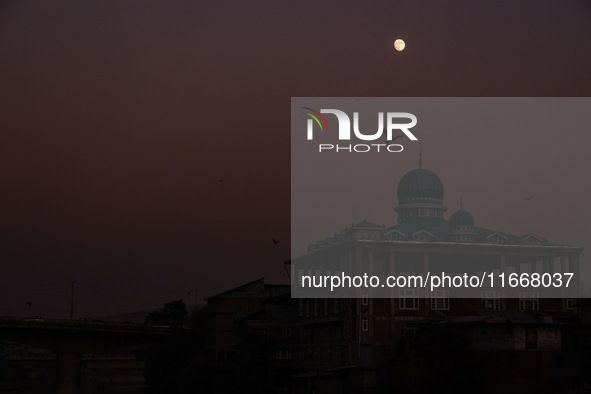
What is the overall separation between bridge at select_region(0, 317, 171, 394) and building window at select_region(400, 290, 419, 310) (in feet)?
107

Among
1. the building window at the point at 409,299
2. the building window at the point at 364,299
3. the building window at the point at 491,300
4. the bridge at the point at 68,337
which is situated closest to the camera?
the building window at the point at 364,299

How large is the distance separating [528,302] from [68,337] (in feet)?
148

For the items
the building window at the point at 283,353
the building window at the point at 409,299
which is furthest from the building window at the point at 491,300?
the building window at the point at 283,353

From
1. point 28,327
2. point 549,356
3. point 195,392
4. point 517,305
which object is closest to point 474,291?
point 517,305

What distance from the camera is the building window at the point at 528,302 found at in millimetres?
68188

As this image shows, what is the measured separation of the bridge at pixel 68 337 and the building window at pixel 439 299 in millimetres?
34126

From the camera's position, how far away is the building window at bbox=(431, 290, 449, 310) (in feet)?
217

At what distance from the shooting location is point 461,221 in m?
81.5

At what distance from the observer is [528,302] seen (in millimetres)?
68625

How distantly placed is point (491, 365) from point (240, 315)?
38.2 metres

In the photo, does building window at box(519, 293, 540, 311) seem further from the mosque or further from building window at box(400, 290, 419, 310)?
building window at box(400, 290, 419, 310)

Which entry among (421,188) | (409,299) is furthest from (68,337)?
(421,188)

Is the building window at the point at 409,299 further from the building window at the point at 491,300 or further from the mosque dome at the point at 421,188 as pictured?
the mosque dome at the point at 421,188

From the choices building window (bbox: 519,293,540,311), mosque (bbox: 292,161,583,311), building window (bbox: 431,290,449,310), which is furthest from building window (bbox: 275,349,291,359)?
building window (bbox: 519,293,540,311)
